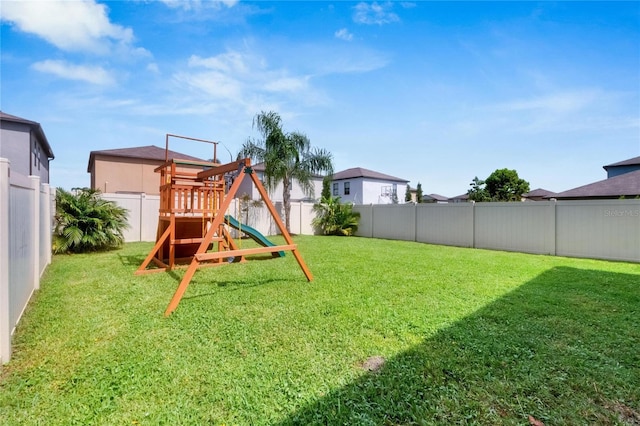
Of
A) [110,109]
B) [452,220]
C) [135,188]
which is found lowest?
[452,220]

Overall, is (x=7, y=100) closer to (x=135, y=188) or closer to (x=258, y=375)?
(x=135, y=188)

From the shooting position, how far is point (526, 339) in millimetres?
2826

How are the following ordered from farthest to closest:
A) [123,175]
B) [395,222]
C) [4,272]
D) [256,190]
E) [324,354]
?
1. [256,190]
2. [123,175]
3. [395,222]
4. [324,354]
5. [4,272]

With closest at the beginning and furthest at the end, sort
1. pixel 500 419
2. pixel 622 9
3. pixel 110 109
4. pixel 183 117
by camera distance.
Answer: pixel 500 419 → pixel 622 9 → pixel 110 109 → pixel 183 117

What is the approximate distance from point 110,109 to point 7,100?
694 cm

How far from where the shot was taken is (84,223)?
25.8 ft

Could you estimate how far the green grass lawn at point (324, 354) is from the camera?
5.97 ft

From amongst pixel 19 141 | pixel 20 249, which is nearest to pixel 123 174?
pixel 19 141

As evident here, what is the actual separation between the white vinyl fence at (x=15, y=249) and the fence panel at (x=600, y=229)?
11.0 meters

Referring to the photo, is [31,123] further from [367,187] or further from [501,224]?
[367,187]

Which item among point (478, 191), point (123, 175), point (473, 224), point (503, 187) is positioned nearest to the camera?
point (473, 224)

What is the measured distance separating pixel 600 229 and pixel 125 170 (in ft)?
70.0

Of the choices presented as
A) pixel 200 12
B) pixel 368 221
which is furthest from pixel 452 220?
pixel 200 12

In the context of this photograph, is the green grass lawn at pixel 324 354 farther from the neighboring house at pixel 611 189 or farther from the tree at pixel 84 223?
the neighboring house at pixel 611 189
